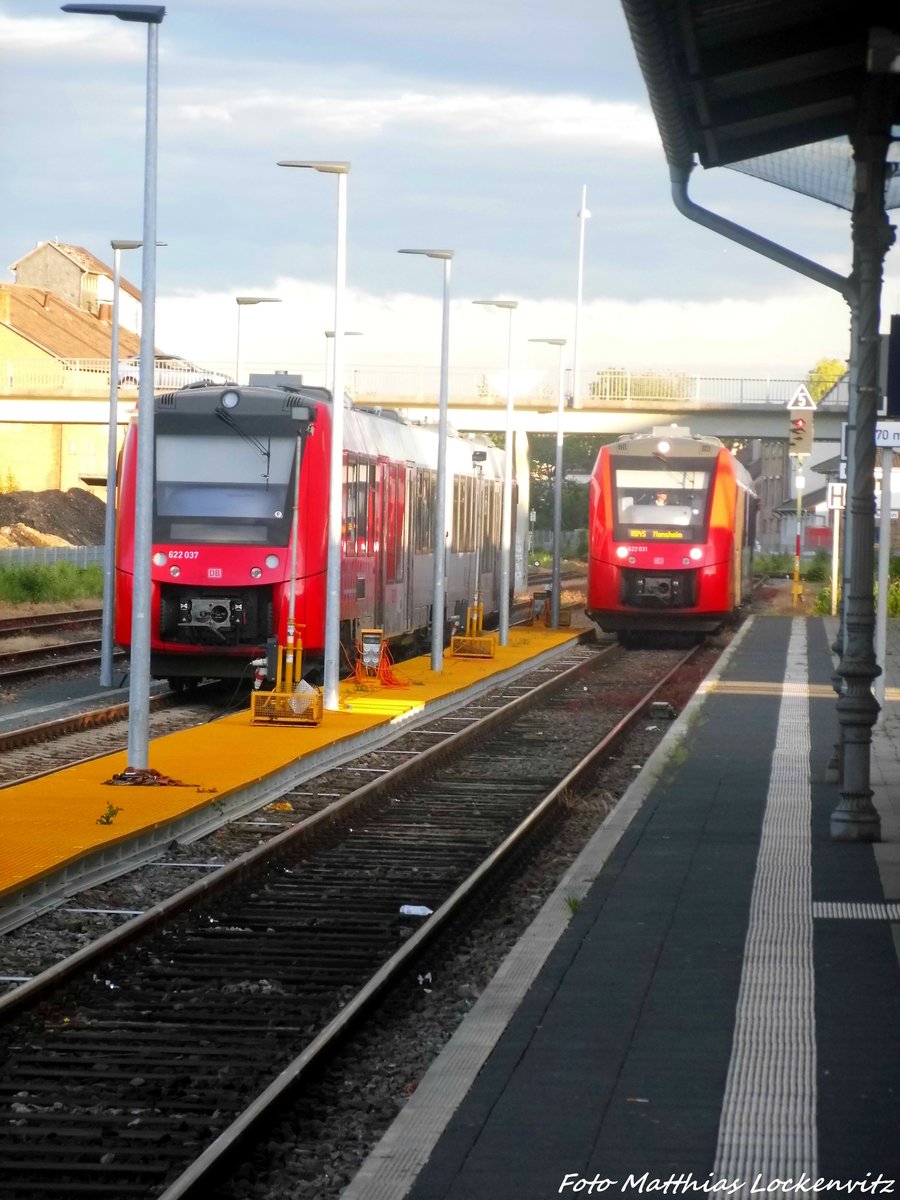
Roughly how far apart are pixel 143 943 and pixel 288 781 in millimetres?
5828

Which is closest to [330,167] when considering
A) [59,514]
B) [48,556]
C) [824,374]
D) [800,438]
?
[800,438]

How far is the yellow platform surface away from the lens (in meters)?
10.7

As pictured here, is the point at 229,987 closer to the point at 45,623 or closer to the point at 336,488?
the point at 336,488

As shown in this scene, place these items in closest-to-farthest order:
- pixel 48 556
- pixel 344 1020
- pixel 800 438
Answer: pixel 344 1020
pixel 800 438
pixel 48 556

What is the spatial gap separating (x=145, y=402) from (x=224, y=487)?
7048 mm

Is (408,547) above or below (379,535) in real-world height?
below

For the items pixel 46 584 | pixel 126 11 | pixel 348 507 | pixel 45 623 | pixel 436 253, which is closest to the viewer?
pixel 126 11

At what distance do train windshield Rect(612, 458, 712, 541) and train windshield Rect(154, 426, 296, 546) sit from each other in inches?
482

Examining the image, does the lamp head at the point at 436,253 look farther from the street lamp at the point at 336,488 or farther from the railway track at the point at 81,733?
the railway track at the point at 81,733

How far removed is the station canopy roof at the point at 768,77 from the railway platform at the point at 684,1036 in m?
4.20

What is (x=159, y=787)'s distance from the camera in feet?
43.8

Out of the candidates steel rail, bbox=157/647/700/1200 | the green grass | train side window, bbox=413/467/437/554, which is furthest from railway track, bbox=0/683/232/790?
the green grass

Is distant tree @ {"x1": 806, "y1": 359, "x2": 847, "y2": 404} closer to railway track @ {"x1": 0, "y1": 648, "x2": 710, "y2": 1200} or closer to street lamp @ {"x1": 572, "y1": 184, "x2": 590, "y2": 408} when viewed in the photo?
street lamp @ {"x1": 572, "y1": 184, "x2": 590, "y2": 408}

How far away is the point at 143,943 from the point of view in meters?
8.97
